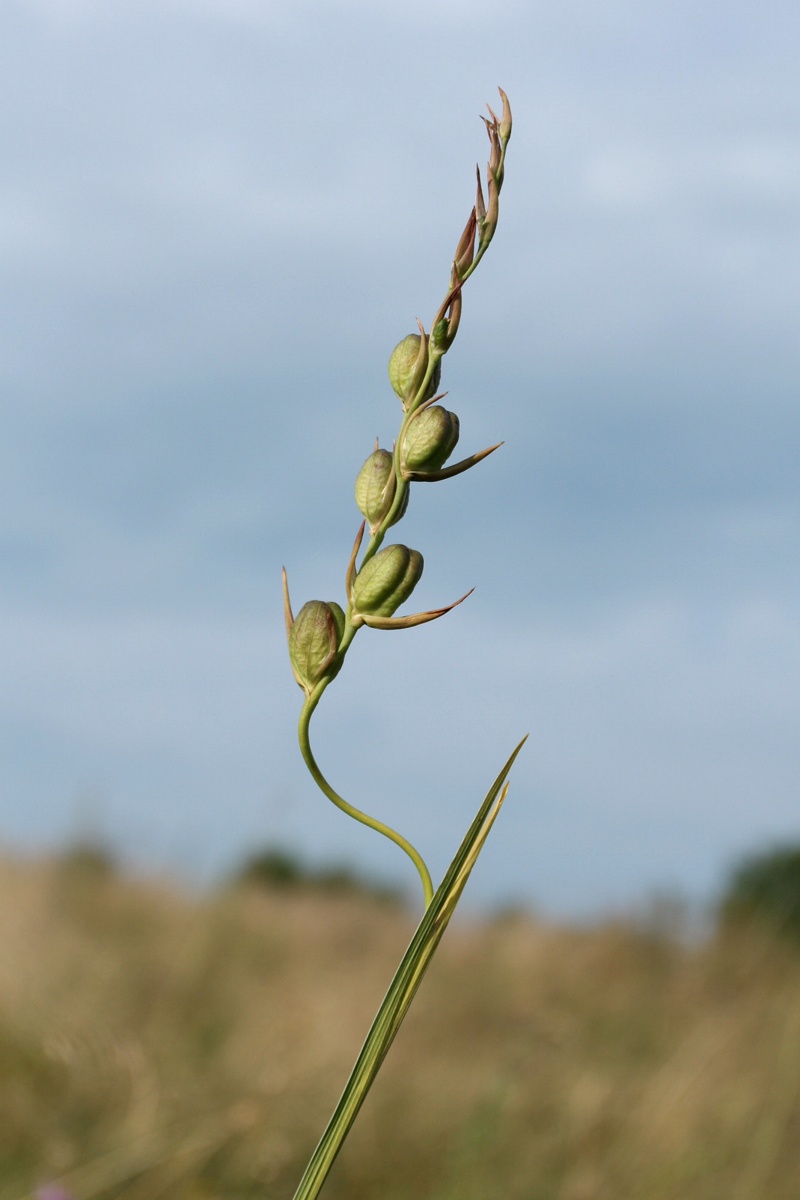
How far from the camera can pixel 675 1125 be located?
3.01 m

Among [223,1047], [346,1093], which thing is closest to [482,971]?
[223,1047]

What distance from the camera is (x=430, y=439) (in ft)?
1.07

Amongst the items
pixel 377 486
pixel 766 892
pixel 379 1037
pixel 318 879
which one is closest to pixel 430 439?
pixel 377 486

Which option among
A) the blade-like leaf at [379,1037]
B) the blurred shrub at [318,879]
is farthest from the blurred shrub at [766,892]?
the blade-like leaf at [379,1037]

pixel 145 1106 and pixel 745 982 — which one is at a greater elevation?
pixel 745 982

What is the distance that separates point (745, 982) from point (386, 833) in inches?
268

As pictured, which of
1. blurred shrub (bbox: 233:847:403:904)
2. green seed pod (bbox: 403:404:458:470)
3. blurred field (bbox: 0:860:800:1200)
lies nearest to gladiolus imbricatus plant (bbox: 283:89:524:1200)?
green seed pod (bbox: 403:404:458:470)

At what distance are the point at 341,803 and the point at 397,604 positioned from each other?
0.19 ft

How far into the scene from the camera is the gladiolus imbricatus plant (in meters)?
0.32

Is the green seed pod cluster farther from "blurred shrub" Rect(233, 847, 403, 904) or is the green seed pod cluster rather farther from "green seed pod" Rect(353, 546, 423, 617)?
"blurred shrub" Rect(233, 847, 403, 904)

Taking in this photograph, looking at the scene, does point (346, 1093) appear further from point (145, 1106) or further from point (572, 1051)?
point (572, 1051)

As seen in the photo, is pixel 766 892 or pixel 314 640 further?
pixel 766 892

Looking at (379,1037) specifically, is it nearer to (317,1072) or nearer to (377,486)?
(377,486)

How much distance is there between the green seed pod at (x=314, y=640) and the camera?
0.33 m
